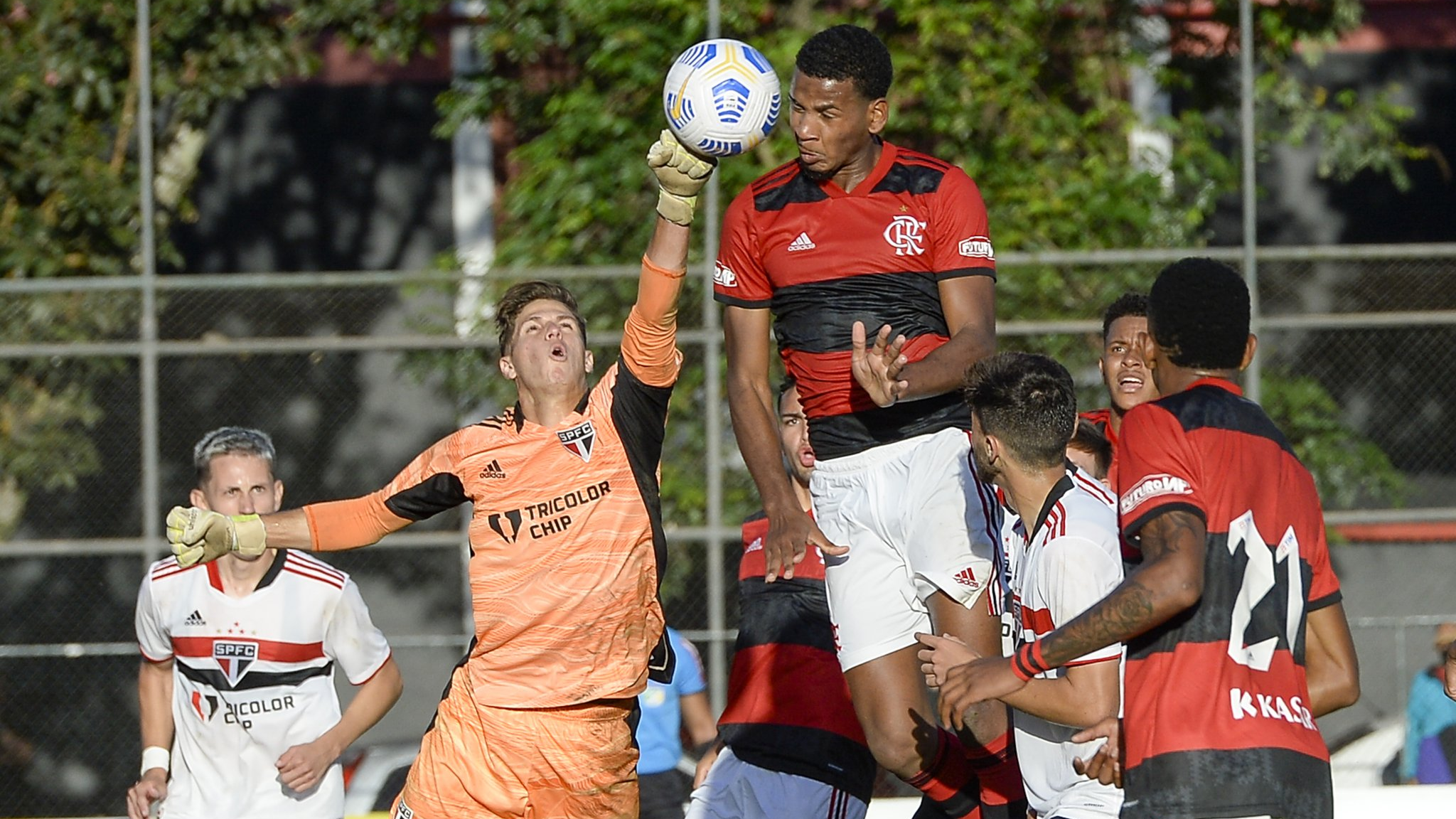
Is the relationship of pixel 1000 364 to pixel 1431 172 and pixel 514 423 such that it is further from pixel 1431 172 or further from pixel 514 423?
pixel 1431 172

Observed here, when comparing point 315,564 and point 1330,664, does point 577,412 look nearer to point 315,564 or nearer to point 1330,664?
point 315,564

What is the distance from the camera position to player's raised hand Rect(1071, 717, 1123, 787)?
3.80m

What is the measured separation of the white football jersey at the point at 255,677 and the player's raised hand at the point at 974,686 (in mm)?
3165

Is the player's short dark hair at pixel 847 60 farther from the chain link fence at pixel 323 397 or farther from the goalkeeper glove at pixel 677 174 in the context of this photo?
the chain link fence at pixel 323 397

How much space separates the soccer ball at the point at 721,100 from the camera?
458cm

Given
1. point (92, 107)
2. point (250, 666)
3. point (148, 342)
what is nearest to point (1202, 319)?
point (250, 666)

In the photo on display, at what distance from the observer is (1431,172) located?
1180 centimetres

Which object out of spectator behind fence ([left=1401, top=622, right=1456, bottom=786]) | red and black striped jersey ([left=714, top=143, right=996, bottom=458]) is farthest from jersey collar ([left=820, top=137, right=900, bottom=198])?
spectator behind fence ([left=1401, top=622, right=1456, bottom=786])

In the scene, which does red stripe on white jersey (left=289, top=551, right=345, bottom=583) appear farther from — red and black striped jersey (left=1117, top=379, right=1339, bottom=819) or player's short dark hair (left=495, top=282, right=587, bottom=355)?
red and black striped jersey (left=1117, top=379, right=1339, bottom=819)

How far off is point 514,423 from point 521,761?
1049 millimetres

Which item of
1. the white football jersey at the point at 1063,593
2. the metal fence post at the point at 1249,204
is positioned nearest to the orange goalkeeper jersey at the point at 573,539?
the white football jersey at the point at 1063,593

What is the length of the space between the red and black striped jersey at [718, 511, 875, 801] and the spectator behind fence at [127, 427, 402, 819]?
149 centimetres

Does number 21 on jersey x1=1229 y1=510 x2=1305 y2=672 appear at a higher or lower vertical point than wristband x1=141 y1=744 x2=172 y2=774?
higher

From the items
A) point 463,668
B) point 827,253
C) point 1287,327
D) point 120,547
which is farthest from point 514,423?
point 1287,327
